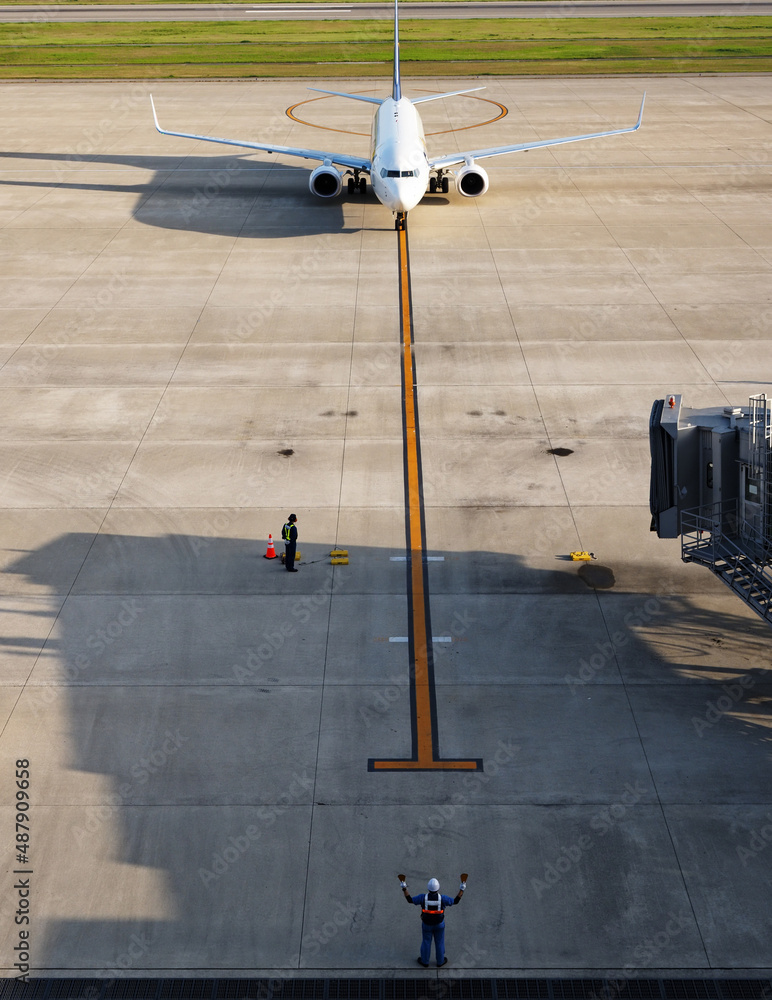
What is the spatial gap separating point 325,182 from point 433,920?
116 feet

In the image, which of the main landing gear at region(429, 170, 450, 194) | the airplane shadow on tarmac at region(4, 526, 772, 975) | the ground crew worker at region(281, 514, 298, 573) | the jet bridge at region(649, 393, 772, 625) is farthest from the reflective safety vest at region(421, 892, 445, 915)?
the main landing gear at region(429, 170, 450, 194)

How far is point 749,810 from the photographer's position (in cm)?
1493

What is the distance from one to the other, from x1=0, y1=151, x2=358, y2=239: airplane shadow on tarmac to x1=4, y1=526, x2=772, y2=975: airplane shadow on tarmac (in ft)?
77.3

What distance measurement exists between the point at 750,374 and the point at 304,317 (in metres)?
13.7

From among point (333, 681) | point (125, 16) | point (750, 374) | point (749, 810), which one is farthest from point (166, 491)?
point (125, 16)

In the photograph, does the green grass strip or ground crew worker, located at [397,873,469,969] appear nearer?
ground crew worker, located at [397,873,469,969]

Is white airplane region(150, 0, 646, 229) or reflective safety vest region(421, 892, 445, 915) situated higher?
reflective safety vest region(421, 892, 445, 915)

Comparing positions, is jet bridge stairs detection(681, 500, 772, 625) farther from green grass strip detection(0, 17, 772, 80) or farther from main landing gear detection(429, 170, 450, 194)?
green grass strip detection(0, 17, 772, 80)

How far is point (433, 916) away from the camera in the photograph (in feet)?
40.3

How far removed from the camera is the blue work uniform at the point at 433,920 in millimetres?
12297

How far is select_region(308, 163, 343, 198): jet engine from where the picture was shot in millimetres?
42406

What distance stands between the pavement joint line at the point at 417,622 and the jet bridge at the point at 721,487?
4.64 metres

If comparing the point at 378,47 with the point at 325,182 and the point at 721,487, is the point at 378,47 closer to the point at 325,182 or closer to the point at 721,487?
the point at 325,182

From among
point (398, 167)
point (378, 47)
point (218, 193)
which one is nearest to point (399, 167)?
point (398, 167)
